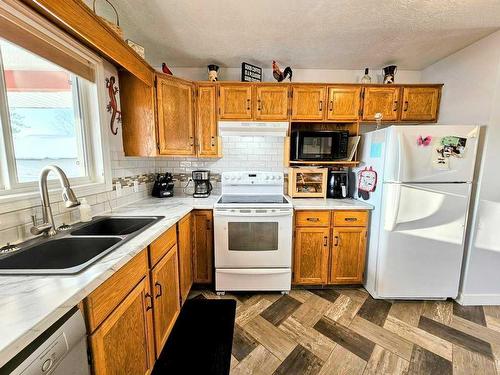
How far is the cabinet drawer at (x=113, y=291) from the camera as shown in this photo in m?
0.78

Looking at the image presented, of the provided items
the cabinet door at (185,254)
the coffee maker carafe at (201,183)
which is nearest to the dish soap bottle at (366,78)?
the coffee maker carafe at (201,183)

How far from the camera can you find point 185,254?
6.31 feet

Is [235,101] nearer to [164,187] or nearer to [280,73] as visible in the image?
[280,73]

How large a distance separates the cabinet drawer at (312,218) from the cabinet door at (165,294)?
1177 mm

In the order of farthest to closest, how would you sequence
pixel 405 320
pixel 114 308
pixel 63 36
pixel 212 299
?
pixel 212 299 → pixel 405 320 → pixel 63 36 → pixel 114 308

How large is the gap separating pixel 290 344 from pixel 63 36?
2.54 metres

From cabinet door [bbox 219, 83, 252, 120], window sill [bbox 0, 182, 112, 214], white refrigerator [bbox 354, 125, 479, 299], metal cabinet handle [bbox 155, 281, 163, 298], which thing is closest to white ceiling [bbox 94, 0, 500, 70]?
cabinet door [bbox 219, 83, 252, 120]

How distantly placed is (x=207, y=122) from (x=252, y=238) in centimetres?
133

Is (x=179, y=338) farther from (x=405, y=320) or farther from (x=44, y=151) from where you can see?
(x=405, y=320)

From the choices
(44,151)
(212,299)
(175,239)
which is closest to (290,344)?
(212,299)

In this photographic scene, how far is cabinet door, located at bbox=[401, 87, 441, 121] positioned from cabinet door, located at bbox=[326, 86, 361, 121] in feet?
1.68

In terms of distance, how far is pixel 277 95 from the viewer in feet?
7.55

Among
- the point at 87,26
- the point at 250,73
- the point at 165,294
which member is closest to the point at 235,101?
the point at 250,73

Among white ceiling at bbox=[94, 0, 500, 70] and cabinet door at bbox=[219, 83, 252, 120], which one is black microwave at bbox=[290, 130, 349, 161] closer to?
cabinet door at bbox=[219, 83, 252, 120]
